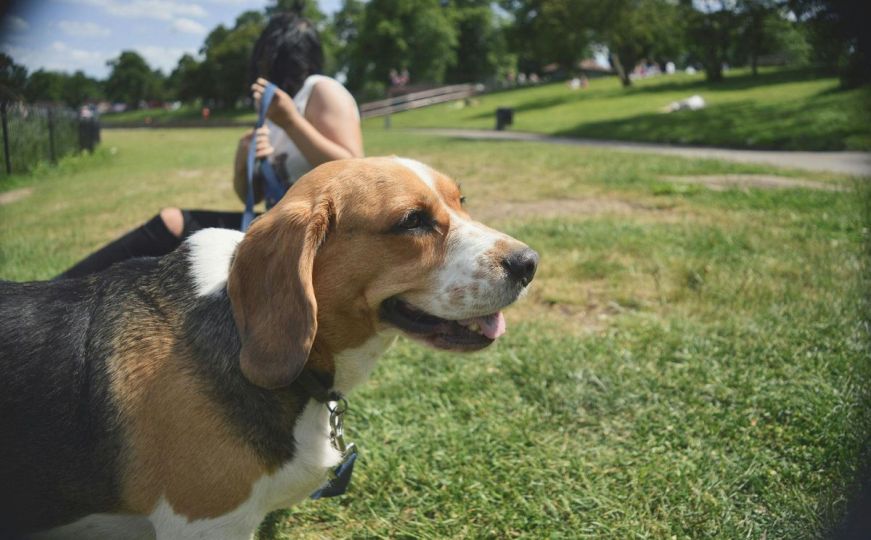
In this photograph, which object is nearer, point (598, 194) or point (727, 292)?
point (727, 292)

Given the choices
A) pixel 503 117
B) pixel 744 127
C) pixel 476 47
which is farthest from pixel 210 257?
pixel 476 47

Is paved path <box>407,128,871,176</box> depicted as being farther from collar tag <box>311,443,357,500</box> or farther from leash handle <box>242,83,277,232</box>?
collar tag <box>311,443,357,500</box>

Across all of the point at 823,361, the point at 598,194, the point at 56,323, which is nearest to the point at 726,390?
the point at 823,361

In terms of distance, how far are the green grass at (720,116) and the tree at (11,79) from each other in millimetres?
2386

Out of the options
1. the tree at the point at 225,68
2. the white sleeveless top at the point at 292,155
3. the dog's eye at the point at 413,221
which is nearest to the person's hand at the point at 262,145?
the white sleeveless top at the point at 292,155

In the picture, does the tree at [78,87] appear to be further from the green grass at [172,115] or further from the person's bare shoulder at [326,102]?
the green grass at [172,115]

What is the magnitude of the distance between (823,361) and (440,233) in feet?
9.18

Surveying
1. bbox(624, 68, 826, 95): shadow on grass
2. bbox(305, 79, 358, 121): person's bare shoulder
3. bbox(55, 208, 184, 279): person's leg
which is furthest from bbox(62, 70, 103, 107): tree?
bbox(624, 68, 826, 95): shadow on grass

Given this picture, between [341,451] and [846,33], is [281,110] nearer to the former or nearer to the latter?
[341,451]

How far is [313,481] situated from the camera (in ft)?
7.94

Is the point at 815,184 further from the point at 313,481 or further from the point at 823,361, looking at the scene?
the point at 313,481

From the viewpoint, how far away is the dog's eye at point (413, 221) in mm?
2570

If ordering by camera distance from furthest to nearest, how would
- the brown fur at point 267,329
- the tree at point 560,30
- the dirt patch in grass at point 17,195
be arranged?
the tree at point 560,30
the dirt patch in grass at point 17,195
the brown fur at point 267,329

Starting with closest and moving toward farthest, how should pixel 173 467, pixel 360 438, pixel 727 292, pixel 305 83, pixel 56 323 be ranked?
1. pixel 173 467
2. pixel 56 323
3. pixel 360 438
4. pixel 305 83
5. pixel 727 292
